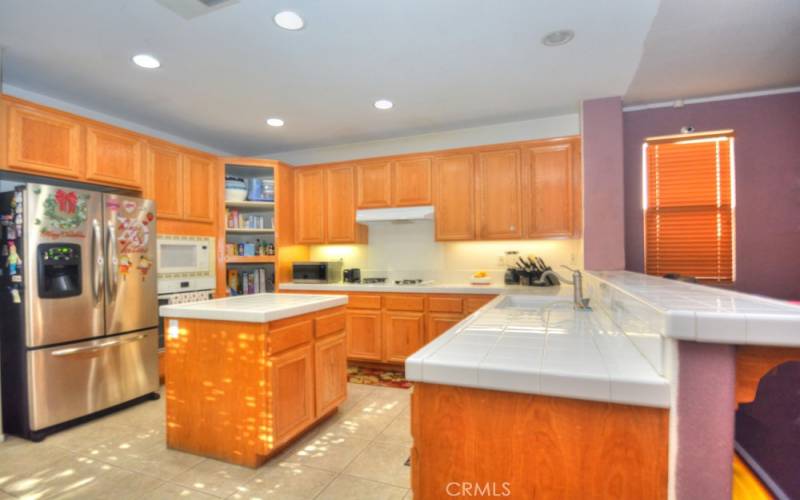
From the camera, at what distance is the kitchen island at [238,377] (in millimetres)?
2010

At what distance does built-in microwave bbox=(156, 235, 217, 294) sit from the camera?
3.42 metres

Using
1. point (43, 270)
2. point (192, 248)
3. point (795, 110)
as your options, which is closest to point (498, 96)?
point (795, 110)

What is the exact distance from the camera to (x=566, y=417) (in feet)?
3.08

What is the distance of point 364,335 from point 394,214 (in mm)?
1304

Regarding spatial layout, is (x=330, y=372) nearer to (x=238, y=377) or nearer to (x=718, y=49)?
(x=238, y=377)

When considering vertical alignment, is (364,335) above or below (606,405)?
below

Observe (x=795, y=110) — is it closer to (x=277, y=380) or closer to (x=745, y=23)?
(x=745, y=23)

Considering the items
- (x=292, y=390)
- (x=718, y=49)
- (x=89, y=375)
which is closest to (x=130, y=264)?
(x=89, y=375)

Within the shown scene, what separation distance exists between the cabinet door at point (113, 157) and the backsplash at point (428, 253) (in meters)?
2.06

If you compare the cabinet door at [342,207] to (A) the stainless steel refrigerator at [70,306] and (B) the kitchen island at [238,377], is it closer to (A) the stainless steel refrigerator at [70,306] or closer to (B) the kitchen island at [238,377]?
(A) the stainless steel refrigerator at [70,306]

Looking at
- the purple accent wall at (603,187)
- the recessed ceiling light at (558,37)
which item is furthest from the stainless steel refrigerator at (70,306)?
the purple accent wall at (603,187)

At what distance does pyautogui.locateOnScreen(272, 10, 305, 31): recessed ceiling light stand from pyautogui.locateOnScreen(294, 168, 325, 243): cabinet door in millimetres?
2287

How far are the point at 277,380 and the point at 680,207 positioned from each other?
3.44 metres

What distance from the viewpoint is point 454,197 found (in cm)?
387
